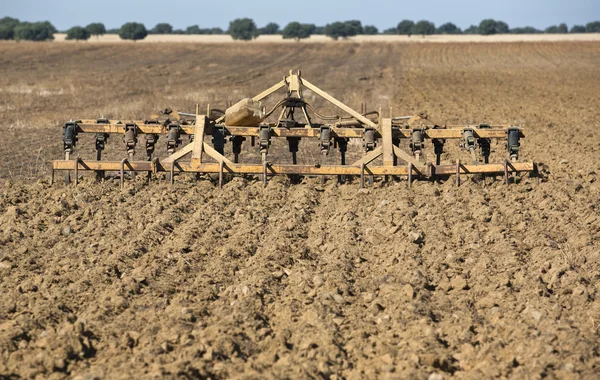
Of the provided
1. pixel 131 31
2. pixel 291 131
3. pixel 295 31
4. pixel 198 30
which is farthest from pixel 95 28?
pixel 291 131

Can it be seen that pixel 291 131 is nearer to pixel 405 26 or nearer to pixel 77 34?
pixel 77 34

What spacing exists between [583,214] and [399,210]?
5.68ft

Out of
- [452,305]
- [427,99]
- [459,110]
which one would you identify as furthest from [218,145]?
[427,99]

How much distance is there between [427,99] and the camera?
23.2 meters

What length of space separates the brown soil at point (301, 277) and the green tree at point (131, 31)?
73.6 m

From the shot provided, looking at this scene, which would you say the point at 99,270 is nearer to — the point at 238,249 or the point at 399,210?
the point at 238,249

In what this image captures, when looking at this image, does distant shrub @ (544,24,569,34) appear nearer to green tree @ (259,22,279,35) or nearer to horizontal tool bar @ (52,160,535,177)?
A: green tree @ (259,22,279,35)

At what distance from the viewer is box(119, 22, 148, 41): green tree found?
278ft

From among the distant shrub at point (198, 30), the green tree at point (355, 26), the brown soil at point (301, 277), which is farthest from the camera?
the distant shrub at point (198, 30)

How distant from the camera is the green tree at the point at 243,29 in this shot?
8650 centimetres

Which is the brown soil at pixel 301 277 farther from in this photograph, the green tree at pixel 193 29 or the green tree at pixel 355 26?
the green tree at pixel 193 29

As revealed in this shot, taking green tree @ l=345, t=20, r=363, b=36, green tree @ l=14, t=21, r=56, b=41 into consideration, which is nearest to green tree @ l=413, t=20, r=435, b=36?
green tree @ l=345, t=20, r=363, b=36

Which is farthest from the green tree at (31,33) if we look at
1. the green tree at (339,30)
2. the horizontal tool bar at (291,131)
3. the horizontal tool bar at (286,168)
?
the horizontal tool bar at (286,168)

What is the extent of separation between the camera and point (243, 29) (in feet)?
285
